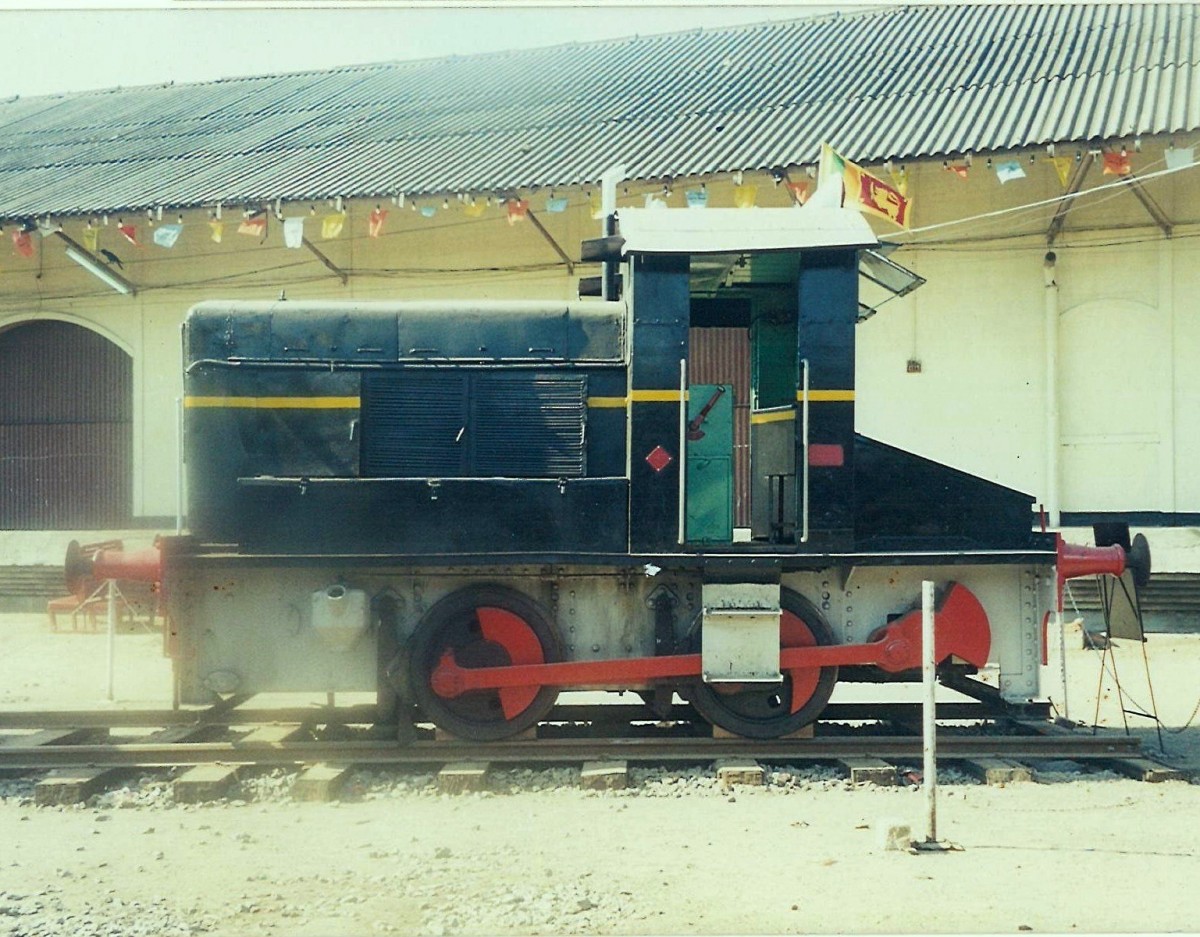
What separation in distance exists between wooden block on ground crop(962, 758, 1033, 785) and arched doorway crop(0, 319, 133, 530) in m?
14.0

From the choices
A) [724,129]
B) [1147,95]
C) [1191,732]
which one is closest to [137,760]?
[1191,732]

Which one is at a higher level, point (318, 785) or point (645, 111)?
point (645, 111)

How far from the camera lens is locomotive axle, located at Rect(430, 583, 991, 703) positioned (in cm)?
748

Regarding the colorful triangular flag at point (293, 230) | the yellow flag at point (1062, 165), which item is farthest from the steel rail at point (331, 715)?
the colorful triangular flag at point (293, 230)

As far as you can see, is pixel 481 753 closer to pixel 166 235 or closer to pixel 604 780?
pixel 604 780

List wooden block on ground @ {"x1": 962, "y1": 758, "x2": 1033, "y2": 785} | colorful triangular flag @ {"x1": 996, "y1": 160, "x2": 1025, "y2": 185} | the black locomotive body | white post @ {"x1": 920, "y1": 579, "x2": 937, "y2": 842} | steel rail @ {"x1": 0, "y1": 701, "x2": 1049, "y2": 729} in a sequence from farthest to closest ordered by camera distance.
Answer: colorful triangular flag @ {"x1": 996, "y1": 160, "x2": 1025, "y2": 185}, steel rail @ {"x1": 0, "y1": 701, "x2": 1049, "y2": 729}, the black locomotive body, wooden block on ground @ {"x1": 962, "y1": 758, "x2": 1033, "y2": 785}, white post @ {"x1": 920, "y1": 579, "x2": 937, "y2": 842}

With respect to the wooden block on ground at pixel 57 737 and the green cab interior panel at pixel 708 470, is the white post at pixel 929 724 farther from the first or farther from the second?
the wooden block on ground at pixel 57 737

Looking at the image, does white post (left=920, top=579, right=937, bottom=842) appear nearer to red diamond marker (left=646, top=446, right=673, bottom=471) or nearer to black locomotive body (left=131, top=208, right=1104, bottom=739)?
black locomotive body (left=131, top=208, right=1104, bottom=739)

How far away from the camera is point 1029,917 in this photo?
4.76 meters

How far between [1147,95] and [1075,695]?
294 inches

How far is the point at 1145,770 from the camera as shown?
7.11 meters

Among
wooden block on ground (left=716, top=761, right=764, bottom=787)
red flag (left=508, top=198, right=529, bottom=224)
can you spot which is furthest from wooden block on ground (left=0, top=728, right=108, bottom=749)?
red flag (left=508, top=198, right=529, bottom=224)

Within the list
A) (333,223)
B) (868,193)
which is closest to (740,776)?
(868,193)

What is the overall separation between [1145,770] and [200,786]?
214 inches
